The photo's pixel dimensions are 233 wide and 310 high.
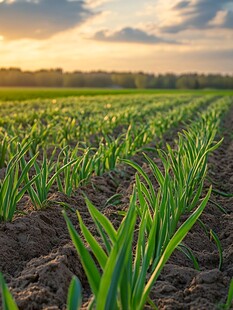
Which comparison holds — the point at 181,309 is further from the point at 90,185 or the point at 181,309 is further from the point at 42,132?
the point at 42,132

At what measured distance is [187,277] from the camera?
2664 millimetres

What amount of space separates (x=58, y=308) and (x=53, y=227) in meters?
1.34

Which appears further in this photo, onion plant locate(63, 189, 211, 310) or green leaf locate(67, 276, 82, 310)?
onion plant locate(63, 189, 211, 310)

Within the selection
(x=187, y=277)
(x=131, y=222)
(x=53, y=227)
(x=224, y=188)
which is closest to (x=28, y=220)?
(x=53, y=227)

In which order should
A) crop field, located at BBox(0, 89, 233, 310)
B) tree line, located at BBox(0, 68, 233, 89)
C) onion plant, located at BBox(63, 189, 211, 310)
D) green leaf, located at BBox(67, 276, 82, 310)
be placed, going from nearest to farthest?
1. green leaf, located at BBox(67, 276, 82, 310)
2. onion plant, located at BBox(63, 189, 211, 310)
3. crop field, located at BBox(0, 89, 233, 310)
4. tree line, located at BBox(0, 68, 233, 89)

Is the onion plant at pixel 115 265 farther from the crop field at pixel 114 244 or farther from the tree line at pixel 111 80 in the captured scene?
the tree line at pixel 111 80

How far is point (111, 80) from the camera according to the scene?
10094 cm

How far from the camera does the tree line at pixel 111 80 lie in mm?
98062

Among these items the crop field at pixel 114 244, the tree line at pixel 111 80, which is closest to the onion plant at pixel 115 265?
the crop field at pixel 114 244

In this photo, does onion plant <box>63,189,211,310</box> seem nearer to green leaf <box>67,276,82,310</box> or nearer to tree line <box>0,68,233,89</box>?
green leaf <box>67,276,82,310</box>

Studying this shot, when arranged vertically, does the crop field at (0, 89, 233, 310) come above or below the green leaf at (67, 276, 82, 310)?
below

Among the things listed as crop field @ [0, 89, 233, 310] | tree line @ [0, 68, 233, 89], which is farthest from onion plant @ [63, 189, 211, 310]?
tree line @ [0, 68, 233, 89]

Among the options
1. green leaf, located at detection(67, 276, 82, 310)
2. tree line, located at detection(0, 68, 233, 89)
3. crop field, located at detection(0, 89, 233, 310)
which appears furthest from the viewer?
tree line, located at detection(0, 68, 233, 89)

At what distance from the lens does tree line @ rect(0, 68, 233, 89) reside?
98.1 metres
